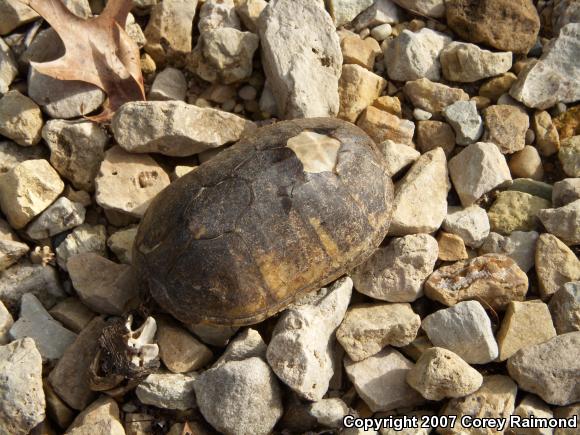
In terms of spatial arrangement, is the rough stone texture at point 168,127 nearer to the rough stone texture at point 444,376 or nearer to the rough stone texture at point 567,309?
the rough stone texture at point 444,376

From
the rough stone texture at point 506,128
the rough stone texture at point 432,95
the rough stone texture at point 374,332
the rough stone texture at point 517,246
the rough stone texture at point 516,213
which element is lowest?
the rough stone texture at point 374,332

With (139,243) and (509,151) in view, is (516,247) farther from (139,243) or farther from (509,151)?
(139,243)

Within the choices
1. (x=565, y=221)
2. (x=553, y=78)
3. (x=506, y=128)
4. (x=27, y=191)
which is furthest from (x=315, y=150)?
(x=553, y=78)

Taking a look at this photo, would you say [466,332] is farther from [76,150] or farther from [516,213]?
[76,150]

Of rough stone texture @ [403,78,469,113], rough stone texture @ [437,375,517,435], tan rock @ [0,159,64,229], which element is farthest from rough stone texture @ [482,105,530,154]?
tan rock @ [0,159,64,229]

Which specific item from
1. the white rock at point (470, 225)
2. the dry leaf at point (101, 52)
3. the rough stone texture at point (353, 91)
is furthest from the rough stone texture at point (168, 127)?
the white rock at point (470, 225)

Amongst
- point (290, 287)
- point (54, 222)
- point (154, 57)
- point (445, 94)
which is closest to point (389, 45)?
point (445, 94)
